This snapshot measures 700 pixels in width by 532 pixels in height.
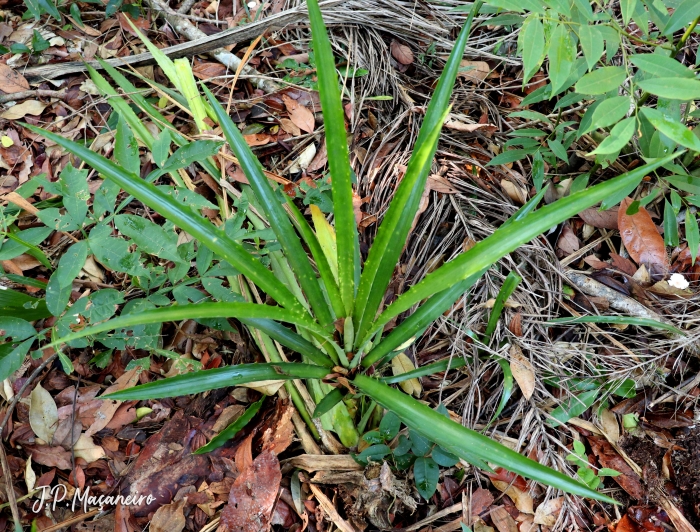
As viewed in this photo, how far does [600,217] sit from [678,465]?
0.73 metres

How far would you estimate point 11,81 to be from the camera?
1.82 meters

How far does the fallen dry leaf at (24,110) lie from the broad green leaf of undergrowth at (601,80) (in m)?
1.77

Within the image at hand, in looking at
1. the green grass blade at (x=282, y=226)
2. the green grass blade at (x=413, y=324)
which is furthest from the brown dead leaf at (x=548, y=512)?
the green grass blade at (x=282, y=226)

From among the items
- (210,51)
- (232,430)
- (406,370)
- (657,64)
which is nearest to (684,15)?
(657,64)

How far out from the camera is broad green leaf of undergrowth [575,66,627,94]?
94cm

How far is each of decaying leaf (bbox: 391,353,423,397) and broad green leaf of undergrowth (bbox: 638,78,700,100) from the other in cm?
87

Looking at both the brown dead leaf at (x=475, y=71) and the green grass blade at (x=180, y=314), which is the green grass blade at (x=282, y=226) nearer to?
the green grass blade at (x=180, y=314)

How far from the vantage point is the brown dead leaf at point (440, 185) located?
1.58m

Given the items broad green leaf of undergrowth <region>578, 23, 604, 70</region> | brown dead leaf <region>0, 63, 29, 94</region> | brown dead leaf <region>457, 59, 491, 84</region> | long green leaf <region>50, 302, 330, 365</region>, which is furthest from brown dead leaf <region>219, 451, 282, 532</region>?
brown dead leaf <region>0, 63, 29, 94</region>

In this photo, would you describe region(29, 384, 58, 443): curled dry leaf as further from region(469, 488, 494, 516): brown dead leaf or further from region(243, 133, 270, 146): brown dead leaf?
region(469, 488, 494, 516): brown dead leaf

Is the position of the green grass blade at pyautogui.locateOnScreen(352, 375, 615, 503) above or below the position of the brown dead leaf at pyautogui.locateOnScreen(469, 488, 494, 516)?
above

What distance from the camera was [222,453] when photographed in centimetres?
133

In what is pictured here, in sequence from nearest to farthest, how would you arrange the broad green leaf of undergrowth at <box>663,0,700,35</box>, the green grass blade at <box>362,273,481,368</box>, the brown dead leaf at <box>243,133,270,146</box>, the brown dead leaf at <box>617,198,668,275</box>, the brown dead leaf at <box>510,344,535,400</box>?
the broad green leaf of undergrowth at <box>663,0,700,35</box> → the green grass blade at <box>362,273,481,368</box> → the brown dead leaf at <box>510,344,535,400</box> → the brown dead leaf at <box>617,198,668,275</box> → the brown dead leaf at <box>243,133,270,146</box>

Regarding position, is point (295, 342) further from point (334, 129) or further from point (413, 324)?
point (334, 129)
